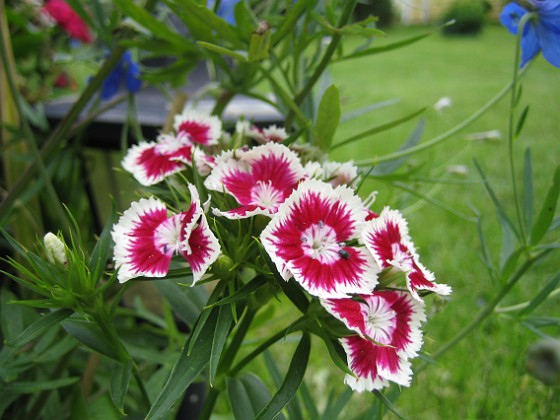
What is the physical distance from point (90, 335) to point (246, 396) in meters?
0.16

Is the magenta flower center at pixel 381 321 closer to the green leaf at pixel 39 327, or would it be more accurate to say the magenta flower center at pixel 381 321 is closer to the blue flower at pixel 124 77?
the green leaf at pixel 39 327

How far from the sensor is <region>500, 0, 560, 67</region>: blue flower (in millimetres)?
589

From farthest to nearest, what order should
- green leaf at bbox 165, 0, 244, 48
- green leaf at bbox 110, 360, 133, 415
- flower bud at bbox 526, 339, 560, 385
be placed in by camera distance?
green leaf at bbox 165, 0, 244, 48, green leaf at bbox 110, 360, 133, 415, flower bud at bbox 526, 339, 560, 385

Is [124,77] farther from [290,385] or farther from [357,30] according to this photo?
[290,385]

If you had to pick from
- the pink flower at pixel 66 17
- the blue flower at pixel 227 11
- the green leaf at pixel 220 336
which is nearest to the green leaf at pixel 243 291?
the green leaf at pixel 220 336

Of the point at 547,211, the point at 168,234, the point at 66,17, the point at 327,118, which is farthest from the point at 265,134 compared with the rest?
the point at 66,17

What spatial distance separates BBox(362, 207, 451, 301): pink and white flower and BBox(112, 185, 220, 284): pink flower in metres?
0.12

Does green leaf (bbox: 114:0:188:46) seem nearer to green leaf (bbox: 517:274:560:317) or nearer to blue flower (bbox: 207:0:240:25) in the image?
blue flower (bbox: 207:0:240:25)

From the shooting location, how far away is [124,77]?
0.94m

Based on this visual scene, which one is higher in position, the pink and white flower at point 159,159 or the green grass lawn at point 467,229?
the pink and white flower at point 159,159

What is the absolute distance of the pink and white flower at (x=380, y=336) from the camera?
1.41ft

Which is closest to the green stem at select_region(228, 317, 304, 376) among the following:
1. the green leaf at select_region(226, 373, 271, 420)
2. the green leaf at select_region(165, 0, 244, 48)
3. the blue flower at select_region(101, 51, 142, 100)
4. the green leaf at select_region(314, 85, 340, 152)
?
the green leaf at select_region(226, 373, 271, 420)

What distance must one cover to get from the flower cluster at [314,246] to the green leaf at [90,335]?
0.13 meters

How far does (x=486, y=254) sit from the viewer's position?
73 centimetres
